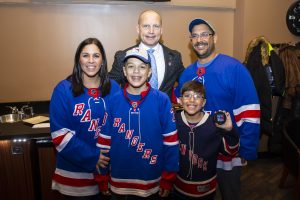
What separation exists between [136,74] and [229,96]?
24.5 inches

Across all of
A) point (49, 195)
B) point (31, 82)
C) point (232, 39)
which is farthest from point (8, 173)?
point (232, 39)

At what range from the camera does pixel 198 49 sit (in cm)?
187

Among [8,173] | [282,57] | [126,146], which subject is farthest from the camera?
[282,57]

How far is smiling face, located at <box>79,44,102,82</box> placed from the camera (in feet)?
5.41

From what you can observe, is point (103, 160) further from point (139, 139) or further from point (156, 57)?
point (156, 57)

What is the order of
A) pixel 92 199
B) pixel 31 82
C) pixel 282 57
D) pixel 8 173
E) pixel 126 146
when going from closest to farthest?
pixel 126 146
pixel 92 199
pixel 8 173
pixel 31 82
pixel 282 57

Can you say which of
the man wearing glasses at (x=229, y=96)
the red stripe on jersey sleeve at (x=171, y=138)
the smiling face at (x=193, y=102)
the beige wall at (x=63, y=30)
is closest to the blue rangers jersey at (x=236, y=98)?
the man wearing glasses at (x=229, y=96)

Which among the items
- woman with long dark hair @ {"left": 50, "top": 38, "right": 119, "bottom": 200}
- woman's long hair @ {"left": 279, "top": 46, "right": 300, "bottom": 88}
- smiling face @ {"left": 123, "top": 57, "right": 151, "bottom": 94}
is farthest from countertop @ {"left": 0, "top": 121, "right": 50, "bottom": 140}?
woman's long hair @ {"left": 279, "top": 46, "right": 300, "bottom": 88}

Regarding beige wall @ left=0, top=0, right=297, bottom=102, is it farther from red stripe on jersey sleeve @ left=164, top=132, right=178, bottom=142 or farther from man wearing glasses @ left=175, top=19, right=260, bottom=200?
red stripe on jersey sleeve @ left=164, top=132, right=178, bottom=142

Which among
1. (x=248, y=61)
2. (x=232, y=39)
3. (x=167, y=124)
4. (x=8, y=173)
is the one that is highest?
(x=232, y=39)

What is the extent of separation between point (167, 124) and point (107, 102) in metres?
0.38

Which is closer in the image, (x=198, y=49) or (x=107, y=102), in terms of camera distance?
(x=107, y=102)

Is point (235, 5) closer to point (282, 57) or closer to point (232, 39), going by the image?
point (232, 39)

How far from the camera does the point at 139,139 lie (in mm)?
1604
